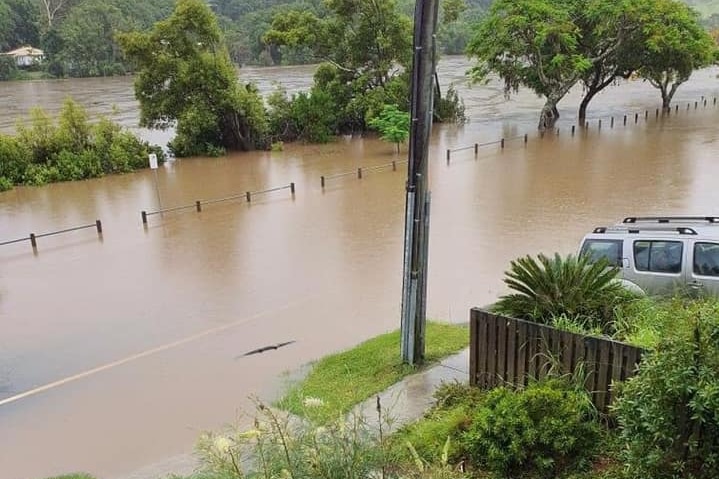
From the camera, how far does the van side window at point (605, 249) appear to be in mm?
8484

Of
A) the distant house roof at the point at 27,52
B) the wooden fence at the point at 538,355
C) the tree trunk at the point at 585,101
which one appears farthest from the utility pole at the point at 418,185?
the distant house roof at the point at 27,52

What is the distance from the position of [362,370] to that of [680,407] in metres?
4.60

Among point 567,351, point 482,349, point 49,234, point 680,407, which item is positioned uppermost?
point 680,407

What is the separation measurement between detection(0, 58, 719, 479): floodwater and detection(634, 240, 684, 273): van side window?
297 centimetres

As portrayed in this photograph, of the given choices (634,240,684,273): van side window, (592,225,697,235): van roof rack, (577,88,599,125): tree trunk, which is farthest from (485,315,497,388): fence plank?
(577,88,599,125): tree trunk

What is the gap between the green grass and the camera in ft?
22.5

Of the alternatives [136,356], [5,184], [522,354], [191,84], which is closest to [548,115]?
[191,84]

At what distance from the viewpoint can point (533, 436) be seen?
14.9ft

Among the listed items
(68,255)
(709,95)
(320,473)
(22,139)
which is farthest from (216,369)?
(709,95)

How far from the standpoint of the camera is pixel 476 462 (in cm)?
475

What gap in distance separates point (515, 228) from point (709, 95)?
3751 centimetres

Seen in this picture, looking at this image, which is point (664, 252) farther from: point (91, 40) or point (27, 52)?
point (27, 52)

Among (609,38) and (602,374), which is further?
(609,38)

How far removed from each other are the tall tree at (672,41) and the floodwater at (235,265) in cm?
400
